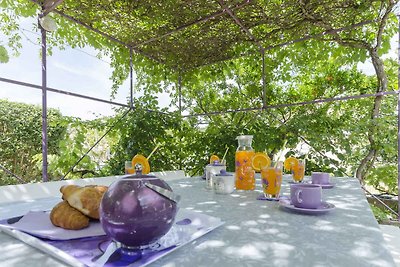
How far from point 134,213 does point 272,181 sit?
56 centimetres

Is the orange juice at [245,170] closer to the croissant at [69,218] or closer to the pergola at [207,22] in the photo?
the croissant at [69,218]

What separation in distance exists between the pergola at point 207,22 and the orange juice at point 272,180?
1.27 m

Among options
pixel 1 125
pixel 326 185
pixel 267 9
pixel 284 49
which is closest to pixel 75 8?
pixel 267 9

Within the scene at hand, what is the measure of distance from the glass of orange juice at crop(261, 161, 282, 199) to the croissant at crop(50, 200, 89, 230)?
0.53 m

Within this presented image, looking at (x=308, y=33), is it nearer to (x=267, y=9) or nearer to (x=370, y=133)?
(x=267, y=9)

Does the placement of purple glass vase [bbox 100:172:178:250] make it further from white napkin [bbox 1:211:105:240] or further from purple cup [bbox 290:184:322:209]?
purple cup [bbox 290:184:322:209]

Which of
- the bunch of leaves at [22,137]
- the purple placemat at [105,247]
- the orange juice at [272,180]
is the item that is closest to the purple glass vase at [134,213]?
the purple placemat at [105,247]

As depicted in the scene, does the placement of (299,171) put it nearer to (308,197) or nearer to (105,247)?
(308,197)

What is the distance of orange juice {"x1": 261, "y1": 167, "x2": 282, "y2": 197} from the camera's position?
83 centimetres

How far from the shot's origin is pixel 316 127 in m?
2.67

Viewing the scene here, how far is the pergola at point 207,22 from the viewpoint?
1.81 m

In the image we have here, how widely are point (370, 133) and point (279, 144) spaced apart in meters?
0.78

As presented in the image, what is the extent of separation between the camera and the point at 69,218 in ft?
1.58

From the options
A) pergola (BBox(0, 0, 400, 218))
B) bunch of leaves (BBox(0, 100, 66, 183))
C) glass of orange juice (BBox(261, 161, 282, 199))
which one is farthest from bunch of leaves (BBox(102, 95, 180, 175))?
glass of orange juice (BBox(261, 161, 282, 199))
